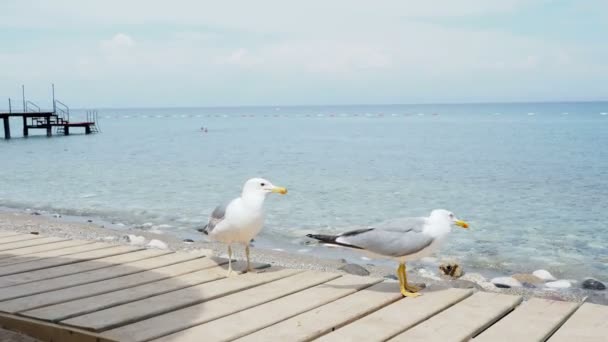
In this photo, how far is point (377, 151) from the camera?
3841 cm

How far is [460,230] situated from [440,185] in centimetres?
889

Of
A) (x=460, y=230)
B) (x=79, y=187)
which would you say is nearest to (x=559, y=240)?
(x=460, y=230)

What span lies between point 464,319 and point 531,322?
381 mm

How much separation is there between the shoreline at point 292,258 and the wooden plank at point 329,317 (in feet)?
1.77

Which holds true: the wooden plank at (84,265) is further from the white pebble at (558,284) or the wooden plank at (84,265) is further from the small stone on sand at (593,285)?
the small stone on sand at (593,285)

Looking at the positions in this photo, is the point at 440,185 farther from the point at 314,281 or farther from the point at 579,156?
the point at 314,281

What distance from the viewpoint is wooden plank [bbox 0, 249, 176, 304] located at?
14.1 feet

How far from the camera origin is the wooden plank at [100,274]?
4.31 metres

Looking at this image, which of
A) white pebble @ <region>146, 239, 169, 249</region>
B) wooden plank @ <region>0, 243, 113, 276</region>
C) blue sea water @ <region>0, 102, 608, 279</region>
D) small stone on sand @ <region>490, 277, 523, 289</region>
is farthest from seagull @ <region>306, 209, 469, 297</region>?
white pebble @ <region>146, 239, 169, 249</region>

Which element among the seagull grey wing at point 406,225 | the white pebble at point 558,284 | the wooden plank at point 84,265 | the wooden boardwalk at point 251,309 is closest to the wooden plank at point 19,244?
the wooden boardwalk at point 251,309

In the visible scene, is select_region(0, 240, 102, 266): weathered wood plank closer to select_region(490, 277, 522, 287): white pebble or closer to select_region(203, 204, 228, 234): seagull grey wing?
select_region(203, 204, 228, 234): seagull grey wing

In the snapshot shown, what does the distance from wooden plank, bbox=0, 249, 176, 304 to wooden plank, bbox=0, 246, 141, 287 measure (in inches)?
1.8

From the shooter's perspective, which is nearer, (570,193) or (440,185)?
(570,193)

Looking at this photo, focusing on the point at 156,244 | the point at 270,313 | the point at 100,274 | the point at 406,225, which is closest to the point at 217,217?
the point at 100,274
